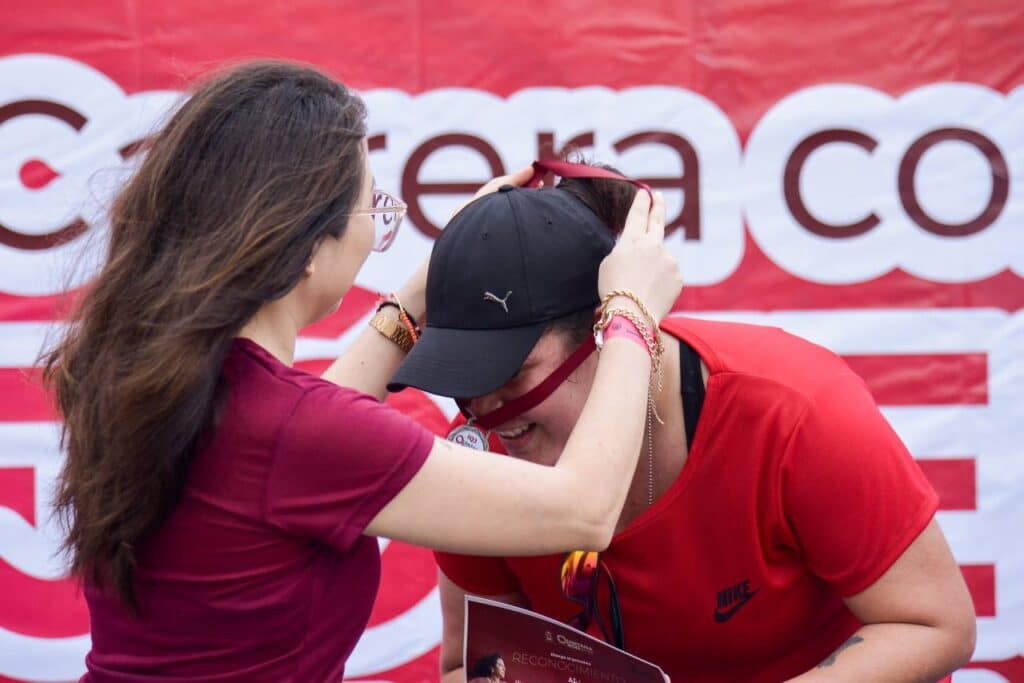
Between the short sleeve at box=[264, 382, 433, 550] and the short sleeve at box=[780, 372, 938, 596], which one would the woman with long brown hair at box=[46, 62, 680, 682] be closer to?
the short sleeve at box=[264, 382, 433, 550]

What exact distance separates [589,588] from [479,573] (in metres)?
0.24

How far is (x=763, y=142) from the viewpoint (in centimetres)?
278

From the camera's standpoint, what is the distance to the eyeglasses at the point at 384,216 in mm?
1406

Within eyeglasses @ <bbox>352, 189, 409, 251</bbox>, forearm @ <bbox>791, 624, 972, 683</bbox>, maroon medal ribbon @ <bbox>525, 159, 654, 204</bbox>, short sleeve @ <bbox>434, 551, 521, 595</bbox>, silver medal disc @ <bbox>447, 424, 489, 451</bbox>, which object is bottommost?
short sleeve @ <bbox>434, 551, 521, 595</bbox>

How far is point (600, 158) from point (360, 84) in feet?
2.05

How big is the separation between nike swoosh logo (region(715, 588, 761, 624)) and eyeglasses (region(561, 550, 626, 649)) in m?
0.15

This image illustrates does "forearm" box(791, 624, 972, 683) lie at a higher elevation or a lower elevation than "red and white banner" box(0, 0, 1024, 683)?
lower

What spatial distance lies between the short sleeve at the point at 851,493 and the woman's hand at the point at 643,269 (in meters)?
0.28

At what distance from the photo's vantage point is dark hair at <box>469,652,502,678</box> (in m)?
1.66

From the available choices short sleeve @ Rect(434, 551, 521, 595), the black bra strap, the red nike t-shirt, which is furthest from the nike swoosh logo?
short sleeve @ Rect(434, 551, 521, 595)

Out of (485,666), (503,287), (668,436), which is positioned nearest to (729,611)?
(668,436)

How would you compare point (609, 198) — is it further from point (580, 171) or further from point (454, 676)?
point (454, 676)

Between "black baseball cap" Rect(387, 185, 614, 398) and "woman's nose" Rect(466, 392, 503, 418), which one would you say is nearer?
"black baseball cap" Rect(387, 185, 614, 398)

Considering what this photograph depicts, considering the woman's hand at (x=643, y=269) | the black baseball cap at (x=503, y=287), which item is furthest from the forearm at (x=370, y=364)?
the woman's hand at (x=643, y=269)
